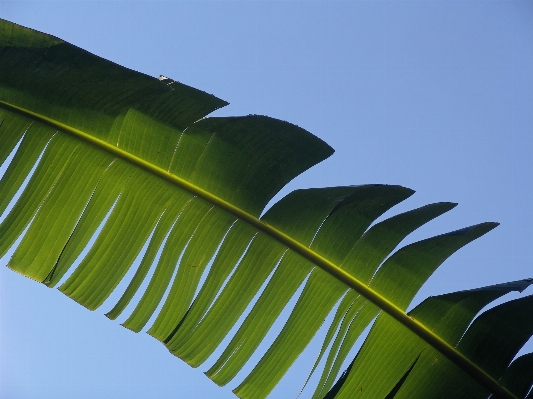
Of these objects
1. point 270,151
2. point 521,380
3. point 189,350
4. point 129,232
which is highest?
point 270,151

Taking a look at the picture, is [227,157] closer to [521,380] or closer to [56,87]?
[56,87]

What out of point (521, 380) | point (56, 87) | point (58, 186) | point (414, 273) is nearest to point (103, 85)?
point (56, 87)

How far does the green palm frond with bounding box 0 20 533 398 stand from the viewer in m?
0.92

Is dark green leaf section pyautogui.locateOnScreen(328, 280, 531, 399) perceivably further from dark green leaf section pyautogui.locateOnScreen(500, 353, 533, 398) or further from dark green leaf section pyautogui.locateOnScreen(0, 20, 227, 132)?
dark green leaf section pyautogui.locateOnScreen(0, 20, 227, 132)

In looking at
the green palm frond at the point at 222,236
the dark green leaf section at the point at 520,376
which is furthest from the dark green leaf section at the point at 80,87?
the dark green leaf section at the point at 520,376

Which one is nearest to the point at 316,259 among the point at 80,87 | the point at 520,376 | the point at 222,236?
the point at 222,236

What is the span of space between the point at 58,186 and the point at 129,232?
0.19 m

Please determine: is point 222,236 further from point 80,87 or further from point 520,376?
point 520,376

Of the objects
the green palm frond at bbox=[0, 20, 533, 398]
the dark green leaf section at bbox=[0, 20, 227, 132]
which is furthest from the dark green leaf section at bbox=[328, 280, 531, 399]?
the dark green leaf section at bbox=[0, 20, 227, 132]

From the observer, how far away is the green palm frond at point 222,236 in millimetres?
922

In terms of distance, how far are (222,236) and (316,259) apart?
0.68ft

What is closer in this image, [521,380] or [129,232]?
[521,380]

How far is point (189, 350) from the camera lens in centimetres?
100

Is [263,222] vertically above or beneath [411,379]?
above
